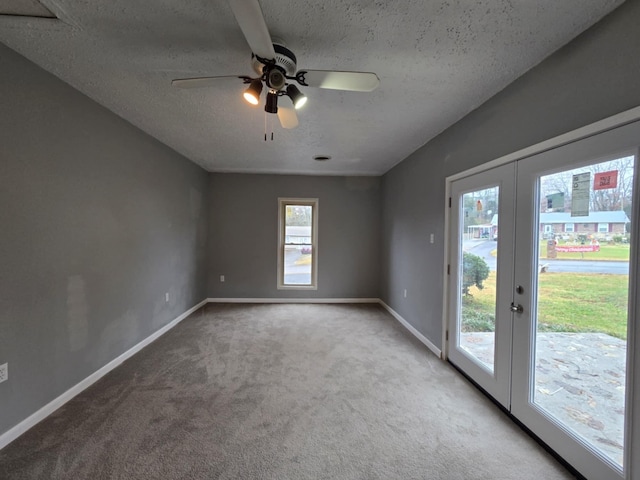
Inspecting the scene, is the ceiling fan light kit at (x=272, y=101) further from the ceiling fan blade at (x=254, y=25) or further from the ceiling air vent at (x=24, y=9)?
the ceiling air vent at (x=24, y=9)

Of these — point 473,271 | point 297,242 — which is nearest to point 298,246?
point 297,242

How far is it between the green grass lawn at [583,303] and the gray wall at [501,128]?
0.87m

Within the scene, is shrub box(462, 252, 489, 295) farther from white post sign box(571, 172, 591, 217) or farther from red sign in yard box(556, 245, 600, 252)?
white post sign box(571, 172, 591, 217)

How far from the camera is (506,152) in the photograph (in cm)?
210

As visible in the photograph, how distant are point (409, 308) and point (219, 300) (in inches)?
137

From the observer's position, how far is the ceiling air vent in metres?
1.40

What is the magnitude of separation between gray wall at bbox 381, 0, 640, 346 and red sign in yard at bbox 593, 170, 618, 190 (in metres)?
0.30

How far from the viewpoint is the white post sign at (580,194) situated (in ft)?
5.07

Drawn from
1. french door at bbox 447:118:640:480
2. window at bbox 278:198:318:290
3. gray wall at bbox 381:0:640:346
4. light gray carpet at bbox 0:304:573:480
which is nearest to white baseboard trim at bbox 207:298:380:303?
window at bbox 278:198:318:290

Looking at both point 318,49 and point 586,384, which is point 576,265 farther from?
point 318,49

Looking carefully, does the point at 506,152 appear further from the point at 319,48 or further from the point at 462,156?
the point at 319,48

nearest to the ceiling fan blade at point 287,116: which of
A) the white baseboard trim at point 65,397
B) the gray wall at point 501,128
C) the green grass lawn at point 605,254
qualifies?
the gray wall at point 501,128

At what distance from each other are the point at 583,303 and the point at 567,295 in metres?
0.09

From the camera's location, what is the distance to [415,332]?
3713 mm
